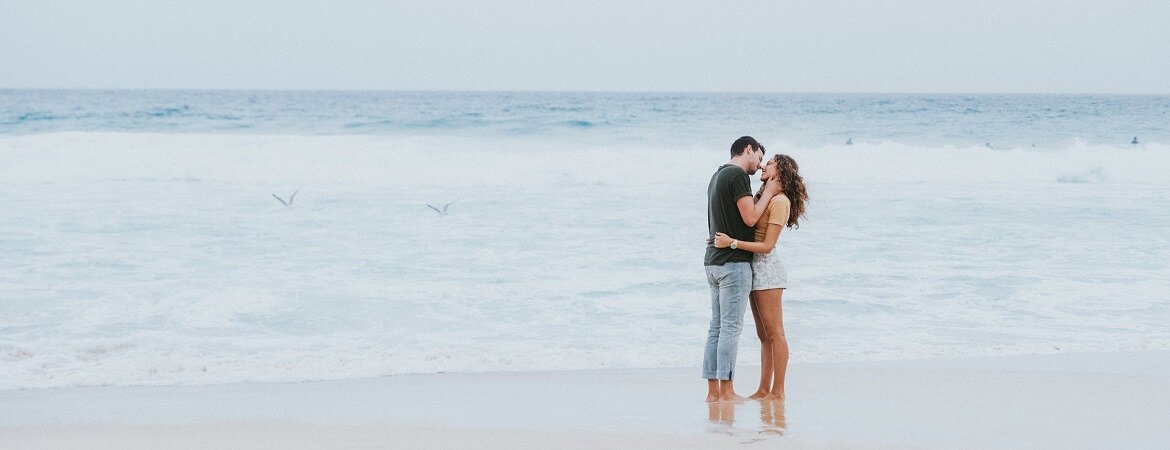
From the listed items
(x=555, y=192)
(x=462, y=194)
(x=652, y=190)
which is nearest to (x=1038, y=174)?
(x=652, y=190)

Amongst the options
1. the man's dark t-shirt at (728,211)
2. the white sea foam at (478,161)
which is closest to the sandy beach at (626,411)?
the man's dark t-shirt at (728,211)

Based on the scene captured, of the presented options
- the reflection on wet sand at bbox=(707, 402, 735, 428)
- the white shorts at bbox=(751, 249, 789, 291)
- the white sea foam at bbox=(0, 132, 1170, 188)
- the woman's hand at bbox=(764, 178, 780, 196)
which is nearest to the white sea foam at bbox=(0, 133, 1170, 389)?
the reflection on wet sand at bbox=(707, 402, 735, 428)

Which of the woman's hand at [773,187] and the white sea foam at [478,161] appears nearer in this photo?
the woman's hand at [773,187]

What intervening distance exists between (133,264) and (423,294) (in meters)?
3.27

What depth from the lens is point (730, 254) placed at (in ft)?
17.5

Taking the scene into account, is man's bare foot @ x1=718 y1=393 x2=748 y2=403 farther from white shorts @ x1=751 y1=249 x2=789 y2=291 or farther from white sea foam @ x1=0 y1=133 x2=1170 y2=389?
white sea foam @ x1=0 y1=133 x2=1170 y2=389

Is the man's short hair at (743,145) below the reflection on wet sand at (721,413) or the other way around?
the other way around

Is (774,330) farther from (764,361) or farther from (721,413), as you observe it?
(721,413)

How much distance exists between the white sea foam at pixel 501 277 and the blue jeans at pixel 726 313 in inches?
49.8

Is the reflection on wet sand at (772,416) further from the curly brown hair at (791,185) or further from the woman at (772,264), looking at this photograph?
the curly brown hair at (791,185)

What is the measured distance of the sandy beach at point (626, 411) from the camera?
4766 millimetres

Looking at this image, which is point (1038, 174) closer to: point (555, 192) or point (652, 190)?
point (652, 190)

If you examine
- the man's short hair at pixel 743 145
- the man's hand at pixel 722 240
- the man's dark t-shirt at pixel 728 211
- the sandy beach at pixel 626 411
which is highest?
the man's short hair at pixel 743 145

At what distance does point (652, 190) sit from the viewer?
21047mm
